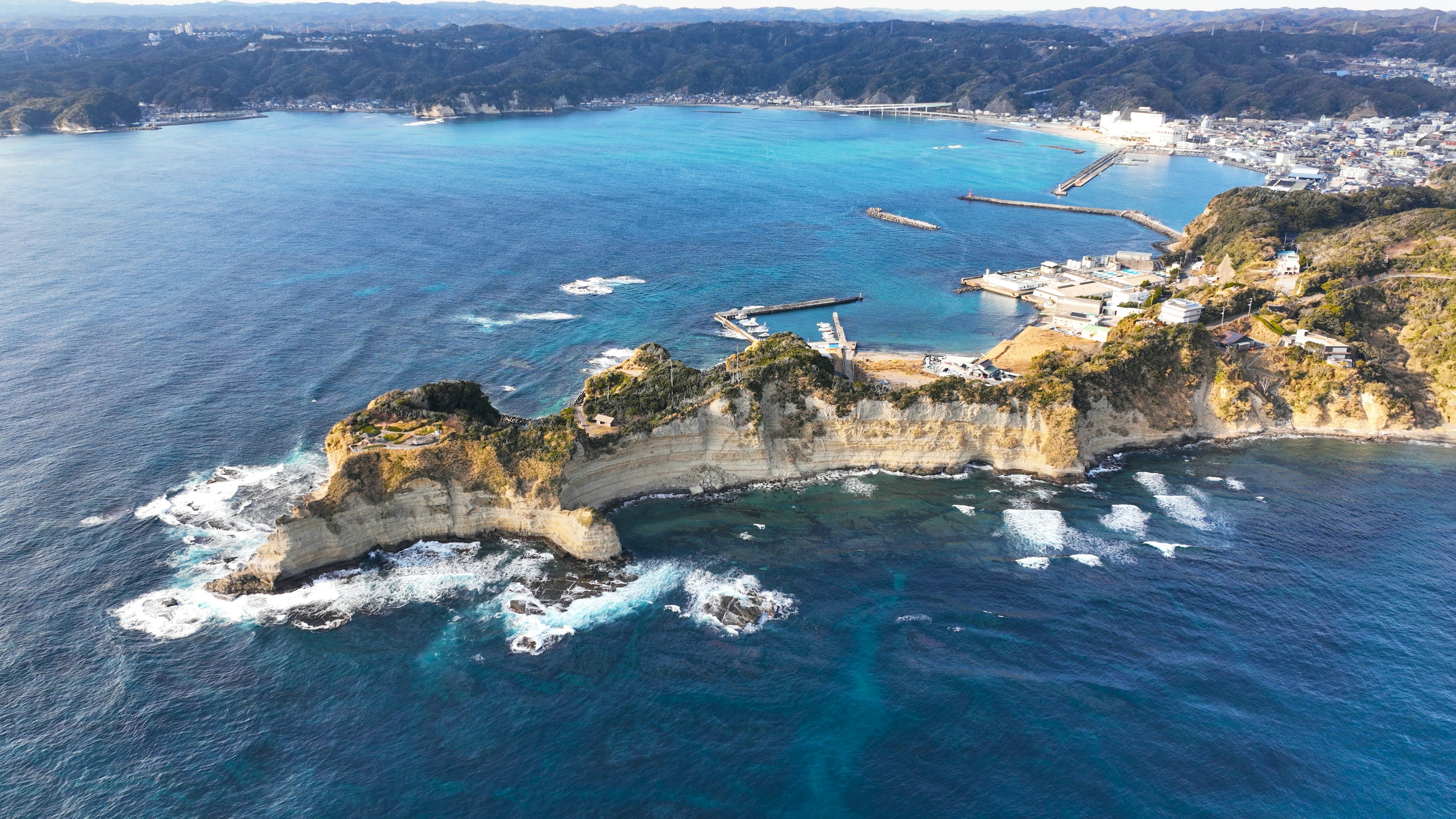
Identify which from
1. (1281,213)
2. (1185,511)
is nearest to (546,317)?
(1185,511)

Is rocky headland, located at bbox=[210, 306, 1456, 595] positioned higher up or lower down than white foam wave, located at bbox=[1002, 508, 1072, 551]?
higher up

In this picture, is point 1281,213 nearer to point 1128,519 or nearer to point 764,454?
point 1128,519

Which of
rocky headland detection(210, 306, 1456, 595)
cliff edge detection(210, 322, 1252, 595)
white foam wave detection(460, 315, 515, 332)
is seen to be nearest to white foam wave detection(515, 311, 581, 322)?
white foam wave detection(460, 315, 515, 332)

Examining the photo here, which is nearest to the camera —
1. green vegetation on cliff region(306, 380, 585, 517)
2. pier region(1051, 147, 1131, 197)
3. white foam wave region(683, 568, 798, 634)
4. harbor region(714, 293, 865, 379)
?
white foam wave region(683, 568, 798, 634)

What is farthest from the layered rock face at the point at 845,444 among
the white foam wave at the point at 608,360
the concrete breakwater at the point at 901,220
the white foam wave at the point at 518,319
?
the concrete breakwater at the point at 901,220

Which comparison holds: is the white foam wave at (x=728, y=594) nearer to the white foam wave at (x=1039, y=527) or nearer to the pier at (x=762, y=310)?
the white foam wave at (x=1039, y=527)

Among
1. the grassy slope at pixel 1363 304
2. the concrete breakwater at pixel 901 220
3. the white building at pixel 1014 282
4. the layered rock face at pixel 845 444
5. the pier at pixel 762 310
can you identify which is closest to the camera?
the layered rock face at pixel 845 444

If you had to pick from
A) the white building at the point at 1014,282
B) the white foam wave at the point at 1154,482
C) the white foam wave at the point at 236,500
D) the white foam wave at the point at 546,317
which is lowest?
the white foam wave at the point at 236,500

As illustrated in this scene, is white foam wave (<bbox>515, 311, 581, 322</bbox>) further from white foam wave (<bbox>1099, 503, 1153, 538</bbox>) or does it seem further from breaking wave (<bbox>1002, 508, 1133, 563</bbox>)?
white foam wave (<bbox>1099, 503, 1153, 538</bbox>)
